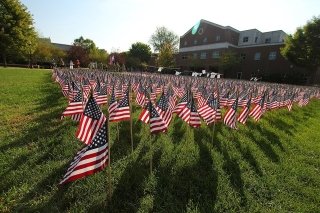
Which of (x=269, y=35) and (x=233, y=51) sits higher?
(x=269, y=35)

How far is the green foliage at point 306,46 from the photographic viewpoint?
42281 mm

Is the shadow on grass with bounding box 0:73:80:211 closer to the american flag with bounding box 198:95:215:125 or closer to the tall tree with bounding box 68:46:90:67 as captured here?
the american flag with bounding box 198:95:215:125

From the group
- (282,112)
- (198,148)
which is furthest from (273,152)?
(282,112)

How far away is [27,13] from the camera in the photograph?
47.7 metres

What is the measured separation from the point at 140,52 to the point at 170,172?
84334 millimetres

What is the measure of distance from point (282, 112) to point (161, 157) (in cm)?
1022

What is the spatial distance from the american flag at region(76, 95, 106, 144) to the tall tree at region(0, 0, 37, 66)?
46.0 meters

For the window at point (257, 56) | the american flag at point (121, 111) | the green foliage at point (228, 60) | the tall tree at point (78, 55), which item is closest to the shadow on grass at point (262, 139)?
the american flag at point (121, 111)

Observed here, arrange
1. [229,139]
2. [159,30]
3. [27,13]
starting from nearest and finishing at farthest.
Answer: [229,139], [27,13], [159,30]

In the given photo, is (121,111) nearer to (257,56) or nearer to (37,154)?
(37,154)

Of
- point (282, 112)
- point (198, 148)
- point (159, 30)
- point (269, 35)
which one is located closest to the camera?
point (198, 148)

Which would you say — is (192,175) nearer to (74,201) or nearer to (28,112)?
(74,201)

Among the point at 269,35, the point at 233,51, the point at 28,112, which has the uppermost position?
the point at 269,35

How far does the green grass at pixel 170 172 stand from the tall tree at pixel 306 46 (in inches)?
1569
